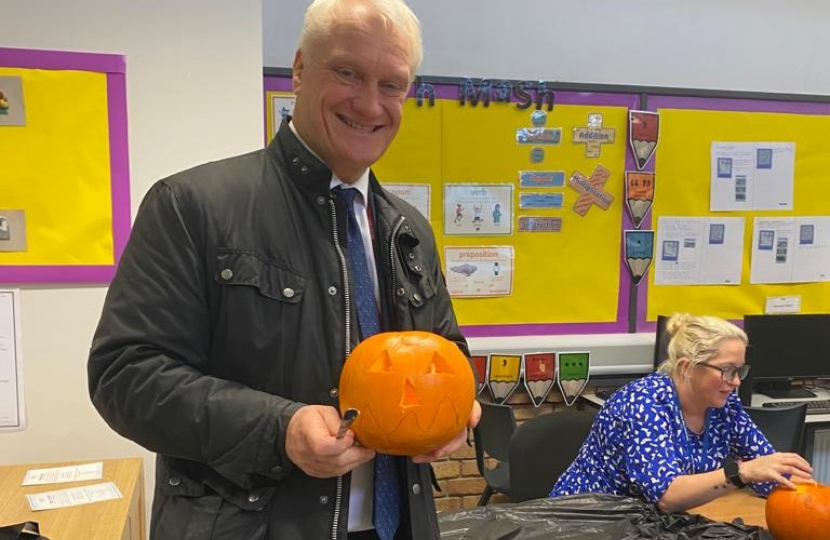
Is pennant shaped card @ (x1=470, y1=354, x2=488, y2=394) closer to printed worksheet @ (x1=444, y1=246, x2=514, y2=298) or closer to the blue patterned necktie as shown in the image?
printed worksheet @ (x1=444, y1=246, x2=514, y2=298)

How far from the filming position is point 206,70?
1800 mm

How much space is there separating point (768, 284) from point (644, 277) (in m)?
0.70

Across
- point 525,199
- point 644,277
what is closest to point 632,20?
point 525,199

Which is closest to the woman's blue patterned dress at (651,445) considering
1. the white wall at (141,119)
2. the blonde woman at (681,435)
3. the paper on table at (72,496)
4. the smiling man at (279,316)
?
the blonde woman at (681,435)

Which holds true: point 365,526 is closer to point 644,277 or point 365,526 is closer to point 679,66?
point 644,277

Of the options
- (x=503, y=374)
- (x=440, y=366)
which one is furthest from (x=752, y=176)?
(x=440, y=366)

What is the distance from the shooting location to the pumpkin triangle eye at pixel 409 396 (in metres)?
0.79

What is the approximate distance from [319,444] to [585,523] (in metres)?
1.16

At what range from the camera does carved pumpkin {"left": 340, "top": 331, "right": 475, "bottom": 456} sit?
2.56 feet

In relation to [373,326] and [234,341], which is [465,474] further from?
[234,341]

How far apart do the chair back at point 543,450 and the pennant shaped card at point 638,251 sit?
1298 mm

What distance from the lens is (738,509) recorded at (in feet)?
5.92

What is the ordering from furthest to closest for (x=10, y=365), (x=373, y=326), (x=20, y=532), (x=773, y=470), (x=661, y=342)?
1. (x=661, y=342)
2. (x=10, y=365)
3. (x=773, y=470)
4. (x=20, y=532)
5. (x=373, y=326)

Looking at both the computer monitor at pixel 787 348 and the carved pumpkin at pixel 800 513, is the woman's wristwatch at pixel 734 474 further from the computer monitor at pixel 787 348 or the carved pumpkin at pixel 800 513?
the computer monitor at pixel 787 348
